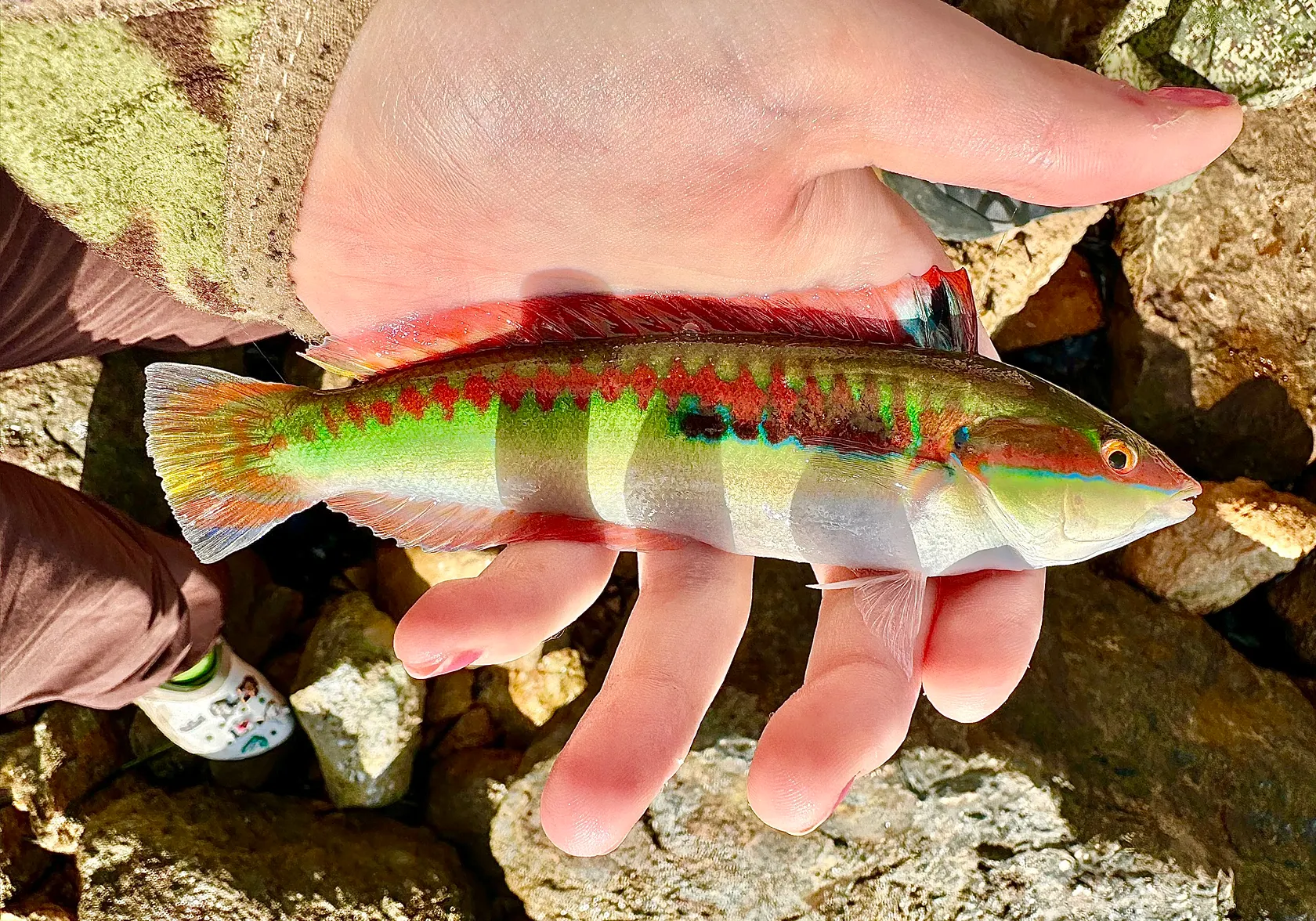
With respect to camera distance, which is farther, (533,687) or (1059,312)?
(1059,312)

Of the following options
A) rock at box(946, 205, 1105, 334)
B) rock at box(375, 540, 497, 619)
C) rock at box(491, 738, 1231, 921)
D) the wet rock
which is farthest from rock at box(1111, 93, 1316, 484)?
the wet rock

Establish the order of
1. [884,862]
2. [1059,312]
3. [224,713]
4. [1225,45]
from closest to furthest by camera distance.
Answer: [884,862] → [1225,45] → [224,713] → [1059,312]

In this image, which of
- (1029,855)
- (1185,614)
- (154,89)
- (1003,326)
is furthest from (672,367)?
(1185,614)

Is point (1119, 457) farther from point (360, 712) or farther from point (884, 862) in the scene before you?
point (360, 712)

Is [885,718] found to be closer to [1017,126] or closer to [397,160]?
[1017,126]

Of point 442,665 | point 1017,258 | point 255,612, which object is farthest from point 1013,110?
point 255,612

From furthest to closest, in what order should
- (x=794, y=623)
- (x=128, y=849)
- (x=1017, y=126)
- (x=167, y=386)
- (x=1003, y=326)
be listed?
(x=1003, y=326), (x=794, y=623), (x=128, y=849), (x=167, y=386), (x=1017, y=126)

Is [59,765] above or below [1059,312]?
below

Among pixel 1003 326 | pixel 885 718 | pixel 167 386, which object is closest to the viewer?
pixel 885 718

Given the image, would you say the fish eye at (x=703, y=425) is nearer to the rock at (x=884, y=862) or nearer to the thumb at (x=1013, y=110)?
the thumb at (x=1013, y=110)
